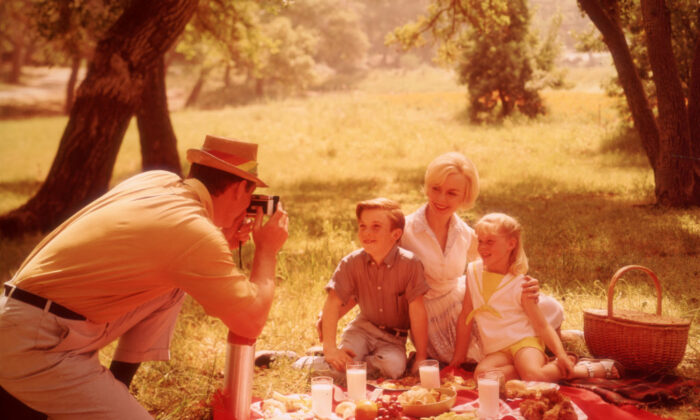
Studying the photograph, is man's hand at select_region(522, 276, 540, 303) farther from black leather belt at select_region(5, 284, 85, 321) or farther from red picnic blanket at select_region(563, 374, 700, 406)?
black leather belt at select_region(5, 284, 85, 321)

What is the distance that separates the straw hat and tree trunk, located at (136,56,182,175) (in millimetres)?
10927

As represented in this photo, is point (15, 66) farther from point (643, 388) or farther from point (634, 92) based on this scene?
point (643, 388)

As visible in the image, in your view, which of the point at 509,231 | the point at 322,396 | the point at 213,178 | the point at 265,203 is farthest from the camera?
the point at 509,231

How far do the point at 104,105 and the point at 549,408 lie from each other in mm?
7571

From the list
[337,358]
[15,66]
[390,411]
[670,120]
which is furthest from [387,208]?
[15,66]

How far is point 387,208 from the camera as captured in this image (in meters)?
4.39

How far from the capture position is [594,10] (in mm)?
9898

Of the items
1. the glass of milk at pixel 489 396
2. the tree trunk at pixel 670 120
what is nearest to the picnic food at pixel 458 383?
the glass of milk at pixel 489 396

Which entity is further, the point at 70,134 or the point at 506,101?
the point at 506,101

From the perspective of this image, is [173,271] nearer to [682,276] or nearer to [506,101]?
[682,276]

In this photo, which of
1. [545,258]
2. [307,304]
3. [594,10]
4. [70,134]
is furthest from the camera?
[594,10]

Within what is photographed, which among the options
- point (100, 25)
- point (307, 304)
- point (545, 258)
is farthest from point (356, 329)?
point (100, 25)

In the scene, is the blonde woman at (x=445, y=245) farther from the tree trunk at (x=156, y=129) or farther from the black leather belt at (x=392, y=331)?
the tree trunk at (x=156, y=129)

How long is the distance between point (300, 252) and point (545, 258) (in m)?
2.93
